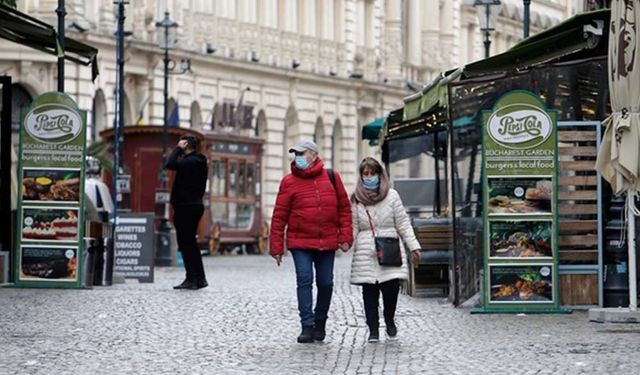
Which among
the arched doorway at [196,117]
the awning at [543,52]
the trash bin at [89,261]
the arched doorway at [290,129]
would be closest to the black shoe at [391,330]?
the awning at [543,52]

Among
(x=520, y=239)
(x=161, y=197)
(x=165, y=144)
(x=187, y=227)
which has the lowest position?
(x=520, y=239)

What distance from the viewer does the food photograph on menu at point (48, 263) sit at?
2581 centimetres

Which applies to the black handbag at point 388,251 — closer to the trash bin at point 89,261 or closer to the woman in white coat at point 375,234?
the woman in white coat at point 375,234

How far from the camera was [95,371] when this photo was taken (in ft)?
48.6

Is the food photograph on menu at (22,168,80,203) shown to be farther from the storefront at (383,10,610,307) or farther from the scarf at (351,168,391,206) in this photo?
the scarf at (351,168,391,206)

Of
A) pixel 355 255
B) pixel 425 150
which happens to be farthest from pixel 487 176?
pixel 425 150

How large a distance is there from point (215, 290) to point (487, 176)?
6.54 m

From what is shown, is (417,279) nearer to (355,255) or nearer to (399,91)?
(355,255)

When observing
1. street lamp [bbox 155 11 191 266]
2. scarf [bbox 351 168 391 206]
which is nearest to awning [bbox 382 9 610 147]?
scarf [bbox 351 168 391 206]

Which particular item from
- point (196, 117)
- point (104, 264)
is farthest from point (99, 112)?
point (104, 264)

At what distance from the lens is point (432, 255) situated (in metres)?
25.5

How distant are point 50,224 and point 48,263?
461 millimetres

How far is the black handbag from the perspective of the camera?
58.2 feet

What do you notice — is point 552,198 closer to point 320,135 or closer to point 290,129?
point 290,129
